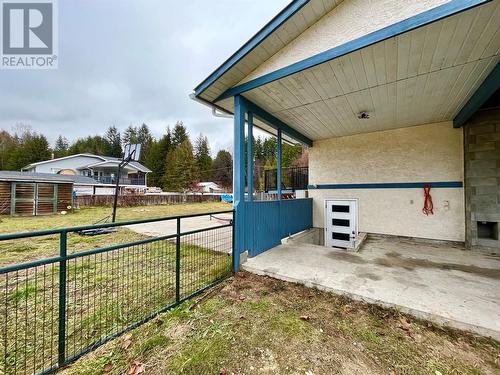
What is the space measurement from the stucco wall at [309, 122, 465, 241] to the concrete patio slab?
719 millimetres

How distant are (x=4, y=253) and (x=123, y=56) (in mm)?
10186

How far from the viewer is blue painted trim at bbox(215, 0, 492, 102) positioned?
2.10 metres

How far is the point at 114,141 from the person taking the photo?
140 feet

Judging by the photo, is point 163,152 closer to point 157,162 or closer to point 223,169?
point 157,162

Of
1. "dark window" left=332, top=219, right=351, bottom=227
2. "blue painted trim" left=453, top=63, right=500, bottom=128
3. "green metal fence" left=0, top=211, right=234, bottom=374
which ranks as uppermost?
"blue painted trim" left=453, top=63, right=500, bottom=128

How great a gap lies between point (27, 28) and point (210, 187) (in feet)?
120

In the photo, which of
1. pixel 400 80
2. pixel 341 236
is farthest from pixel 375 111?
pixel 341 236

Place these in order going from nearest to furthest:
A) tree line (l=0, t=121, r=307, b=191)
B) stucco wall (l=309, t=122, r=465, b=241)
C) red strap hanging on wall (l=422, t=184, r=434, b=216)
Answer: stucco wall (l=309, t=122, r=465, b=241) < red strap hanging on wall (l=422, t=184, r=434, b=216) < tree line (l=0, t=121, r=307, b=191)

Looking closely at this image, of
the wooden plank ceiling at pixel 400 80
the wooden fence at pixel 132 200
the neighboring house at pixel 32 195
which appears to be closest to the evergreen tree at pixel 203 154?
the wooden fence at pixel 132 200

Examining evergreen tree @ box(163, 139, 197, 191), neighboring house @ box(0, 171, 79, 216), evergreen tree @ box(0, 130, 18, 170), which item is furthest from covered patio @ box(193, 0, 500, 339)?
evergreen tree @ box(0, 130, 18, 170)

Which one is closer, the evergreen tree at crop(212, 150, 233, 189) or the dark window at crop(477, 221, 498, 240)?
the dark window at crop(477, 221, 498, 240)

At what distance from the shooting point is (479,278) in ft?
9.96

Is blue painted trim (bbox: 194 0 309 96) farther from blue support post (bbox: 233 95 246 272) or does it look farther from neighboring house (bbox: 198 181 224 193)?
neighboring house (bbox: 198 181 224 193)

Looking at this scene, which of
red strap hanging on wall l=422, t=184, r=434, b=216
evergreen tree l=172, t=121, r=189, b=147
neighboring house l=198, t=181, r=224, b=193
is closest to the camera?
red strap hanging on wall l=422, t=184, r=434, b=216
